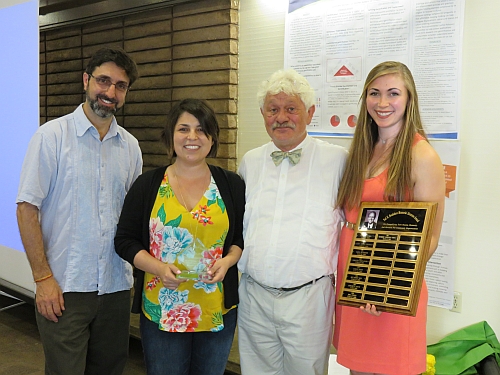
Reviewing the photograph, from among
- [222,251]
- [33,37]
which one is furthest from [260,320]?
[33,37]

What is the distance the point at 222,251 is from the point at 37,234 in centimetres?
80

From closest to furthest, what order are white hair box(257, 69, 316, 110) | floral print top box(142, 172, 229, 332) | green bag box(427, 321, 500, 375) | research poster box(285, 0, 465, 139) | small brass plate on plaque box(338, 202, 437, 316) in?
small brass plate on plaque box(338, 202, 437, 316) → floral print top box(142, 172, 229, 332) → white hair box(257, 69, 316, 110) → green bag box(427, 321, 500, 375) → research poster box(285, 0, 465, 139)

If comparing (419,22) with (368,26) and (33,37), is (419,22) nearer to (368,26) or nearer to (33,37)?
(368,26)

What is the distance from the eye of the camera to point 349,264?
180 centimetres

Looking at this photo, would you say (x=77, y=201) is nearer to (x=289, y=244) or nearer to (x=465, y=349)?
(x=289, y=244)

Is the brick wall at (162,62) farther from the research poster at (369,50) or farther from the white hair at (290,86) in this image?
the white hair at (290,86)

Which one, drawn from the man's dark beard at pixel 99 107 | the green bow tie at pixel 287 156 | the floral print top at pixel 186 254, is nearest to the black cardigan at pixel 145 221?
the floral print top at pixel 186 254

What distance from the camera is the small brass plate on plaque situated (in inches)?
65.6

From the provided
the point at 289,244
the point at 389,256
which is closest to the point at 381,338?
the point at 389,256

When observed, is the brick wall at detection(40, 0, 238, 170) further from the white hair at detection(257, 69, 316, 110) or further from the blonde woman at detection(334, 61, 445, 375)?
the blonde woman at detection(334, 61, 445, 375)

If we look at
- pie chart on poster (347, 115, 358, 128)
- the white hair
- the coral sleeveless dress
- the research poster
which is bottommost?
the coral sleeveless dress

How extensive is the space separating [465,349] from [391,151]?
1.43 meters

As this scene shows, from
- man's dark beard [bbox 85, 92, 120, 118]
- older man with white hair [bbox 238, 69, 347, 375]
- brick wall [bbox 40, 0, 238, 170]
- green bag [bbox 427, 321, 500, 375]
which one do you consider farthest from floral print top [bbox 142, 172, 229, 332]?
brick wall [bbox 40, 0, 238, 170]

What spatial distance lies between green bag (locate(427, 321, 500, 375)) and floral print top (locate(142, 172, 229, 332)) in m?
1.40
